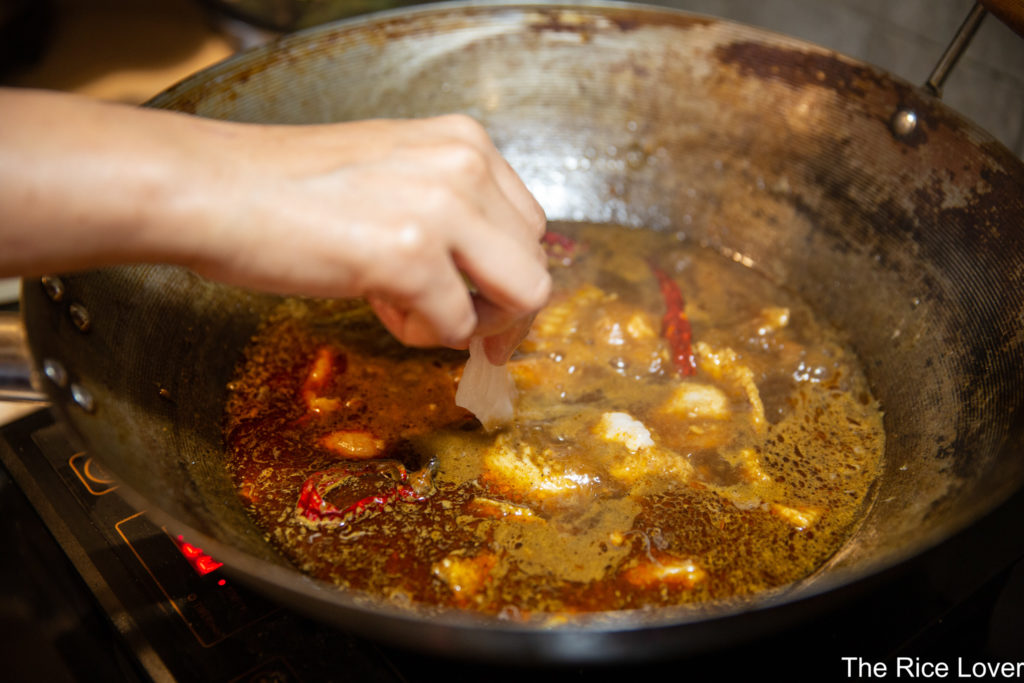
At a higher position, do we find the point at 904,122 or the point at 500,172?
the point at 904,122

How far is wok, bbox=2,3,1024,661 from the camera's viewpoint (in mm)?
783

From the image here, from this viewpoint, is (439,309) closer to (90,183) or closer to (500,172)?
(500,172)

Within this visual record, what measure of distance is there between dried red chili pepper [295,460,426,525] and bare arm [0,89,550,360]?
0.35 m

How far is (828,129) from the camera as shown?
1.48 metres

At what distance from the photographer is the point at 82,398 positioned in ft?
3.08

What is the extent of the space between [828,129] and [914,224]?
0.27 m

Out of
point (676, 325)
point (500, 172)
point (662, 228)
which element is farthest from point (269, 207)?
point (662, 228)

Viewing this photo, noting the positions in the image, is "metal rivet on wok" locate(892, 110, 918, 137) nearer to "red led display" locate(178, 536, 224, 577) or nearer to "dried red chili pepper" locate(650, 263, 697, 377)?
"dried red chili pepper" locate(650, 263, 697, 377)

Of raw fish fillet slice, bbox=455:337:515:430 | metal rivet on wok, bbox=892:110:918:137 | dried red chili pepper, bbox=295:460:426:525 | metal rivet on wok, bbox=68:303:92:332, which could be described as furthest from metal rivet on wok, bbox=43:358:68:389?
metal rivet on wok, bbox=892:110:918:137

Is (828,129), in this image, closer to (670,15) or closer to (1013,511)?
(670,15)

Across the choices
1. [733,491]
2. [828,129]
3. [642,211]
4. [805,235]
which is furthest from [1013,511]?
[642,211]

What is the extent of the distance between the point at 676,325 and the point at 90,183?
→ 1.05 metres

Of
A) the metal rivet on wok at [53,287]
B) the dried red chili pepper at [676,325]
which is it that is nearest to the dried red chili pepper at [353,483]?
the metal rivet on wok at [53,287]

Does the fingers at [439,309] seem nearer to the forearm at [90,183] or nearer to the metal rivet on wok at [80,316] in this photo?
the forearm at [90,183]
